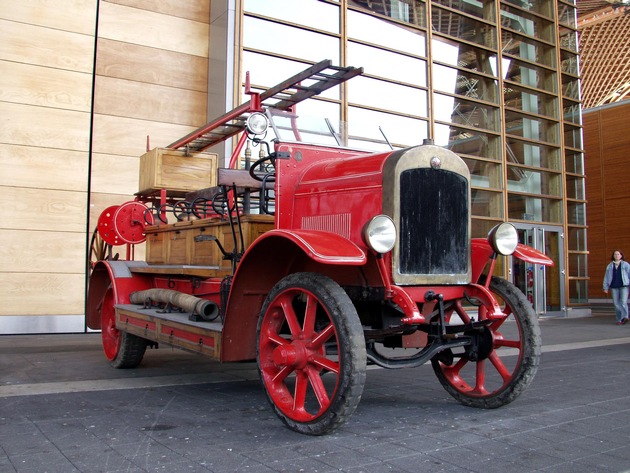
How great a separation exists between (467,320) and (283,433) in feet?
5.28

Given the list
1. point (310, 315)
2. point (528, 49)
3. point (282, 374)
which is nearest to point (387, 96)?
point (528, 49)

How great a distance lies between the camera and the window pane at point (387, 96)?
11906 mm

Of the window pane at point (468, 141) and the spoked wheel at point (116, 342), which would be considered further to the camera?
the window pane at point (468, 141)

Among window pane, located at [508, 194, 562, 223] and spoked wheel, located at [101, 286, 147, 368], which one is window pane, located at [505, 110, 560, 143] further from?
spoked wheel, located at [101, 286, 147, 368]

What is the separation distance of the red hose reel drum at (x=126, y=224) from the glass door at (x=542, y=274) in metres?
9.55

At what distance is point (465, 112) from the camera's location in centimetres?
1376

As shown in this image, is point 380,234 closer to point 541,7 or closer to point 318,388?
point 318,388

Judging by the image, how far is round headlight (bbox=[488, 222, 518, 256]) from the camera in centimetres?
418

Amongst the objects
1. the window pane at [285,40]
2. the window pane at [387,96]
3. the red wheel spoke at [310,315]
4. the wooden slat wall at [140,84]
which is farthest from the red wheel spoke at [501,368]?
Result: the window pane at [387,96]

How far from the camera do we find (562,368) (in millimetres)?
6512

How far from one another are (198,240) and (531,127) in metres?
12.5

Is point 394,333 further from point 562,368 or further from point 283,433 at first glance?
point 562,368

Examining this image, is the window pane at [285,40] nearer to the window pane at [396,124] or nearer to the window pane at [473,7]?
the window pane at [396,124]

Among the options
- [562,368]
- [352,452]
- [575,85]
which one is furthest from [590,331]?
[352,452]
